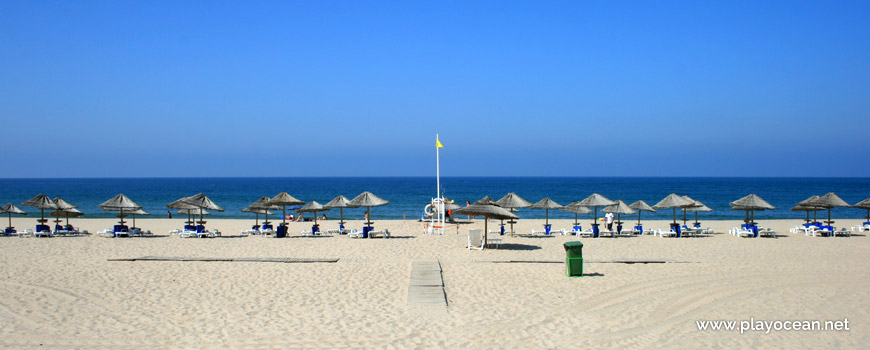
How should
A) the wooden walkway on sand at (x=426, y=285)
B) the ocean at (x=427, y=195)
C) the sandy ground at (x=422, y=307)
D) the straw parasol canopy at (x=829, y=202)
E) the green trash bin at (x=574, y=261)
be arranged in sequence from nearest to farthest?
the sandy ground at (x=422, y=307) → the wooden walkway on sand at (x=426, y=285) → the green trash bin at (x=574, y=261) → the straw parasol canopy at (x=829, y=202) → the ocean at (x=427, y=195)

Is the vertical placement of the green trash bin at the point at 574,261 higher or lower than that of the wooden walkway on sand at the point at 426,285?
higher

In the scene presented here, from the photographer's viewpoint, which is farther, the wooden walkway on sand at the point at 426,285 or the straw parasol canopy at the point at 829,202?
the straw parasol canopy at the point at 829,202

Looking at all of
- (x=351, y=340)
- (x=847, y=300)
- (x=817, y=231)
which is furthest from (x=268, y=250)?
(x=817, y=231)

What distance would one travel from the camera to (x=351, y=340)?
23.1ft

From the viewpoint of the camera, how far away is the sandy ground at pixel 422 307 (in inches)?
281

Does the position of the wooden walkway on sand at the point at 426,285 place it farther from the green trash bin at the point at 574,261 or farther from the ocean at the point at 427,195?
the ocean at the point at 427,195

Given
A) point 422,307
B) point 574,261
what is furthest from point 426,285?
point 574,261

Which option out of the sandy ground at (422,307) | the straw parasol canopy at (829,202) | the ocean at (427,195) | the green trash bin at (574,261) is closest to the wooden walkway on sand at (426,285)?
the sandy ground at (422,307)

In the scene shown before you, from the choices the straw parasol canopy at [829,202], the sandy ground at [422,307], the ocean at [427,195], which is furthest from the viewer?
the ocean at [427,195]

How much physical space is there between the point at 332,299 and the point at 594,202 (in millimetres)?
13348

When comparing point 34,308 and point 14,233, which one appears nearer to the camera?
point 34,308

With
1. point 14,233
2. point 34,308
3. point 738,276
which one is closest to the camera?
point 34,308

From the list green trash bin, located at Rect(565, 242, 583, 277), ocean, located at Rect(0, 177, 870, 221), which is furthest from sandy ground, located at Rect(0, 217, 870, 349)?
ocean, located at Rect(0, 177, 870, 221)

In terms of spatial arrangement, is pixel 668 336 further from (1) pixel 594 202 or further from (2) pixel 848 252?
(1) pixel 594 202
